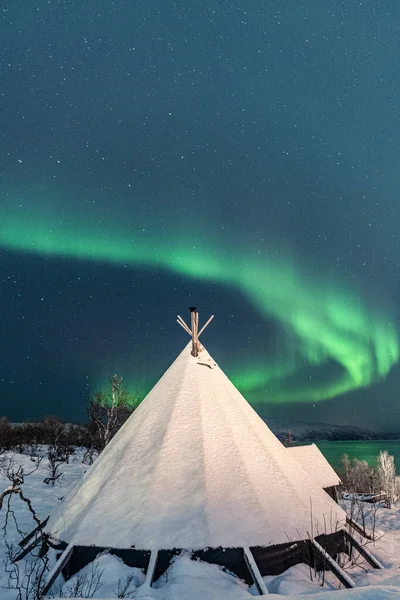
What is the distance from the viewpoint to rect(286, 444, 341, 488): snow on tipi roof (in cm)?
1548

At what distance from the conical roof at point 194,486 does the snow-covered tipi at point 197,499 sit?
0.02 m

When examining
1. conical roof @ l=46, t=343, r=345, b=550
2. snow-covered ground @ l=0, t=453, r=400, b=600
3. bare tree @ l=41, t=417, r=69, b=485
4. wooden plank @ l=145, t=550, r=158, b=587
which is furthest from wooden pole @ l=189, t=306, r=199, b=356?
bare tree @ l=41, t=417, r=69, b=485

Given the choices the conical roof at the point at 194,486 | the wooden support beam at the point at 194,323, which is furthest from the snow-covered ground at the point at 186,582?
the wooden support beam at the point at 194,323

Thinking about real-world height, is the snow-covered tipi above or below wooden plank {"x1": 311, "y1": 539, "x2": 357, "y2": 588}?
above

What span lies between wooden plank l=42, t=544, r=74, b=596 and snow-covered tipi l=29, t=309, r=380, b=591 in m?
0.02

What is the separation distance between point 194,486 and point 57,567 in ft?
8.03

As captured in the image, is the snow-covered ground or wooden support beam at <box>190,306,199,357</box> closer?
the snow-covered ground

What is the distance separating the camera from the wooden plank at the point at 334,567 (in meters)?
6.15

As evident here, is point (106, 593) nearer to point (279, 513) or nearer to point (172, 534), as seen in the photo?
point (172, 534)

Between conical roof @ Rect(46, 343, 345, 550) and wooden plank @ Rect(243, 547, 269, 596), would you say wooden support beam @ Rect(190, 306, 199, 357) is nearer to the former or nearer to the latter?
conical roof @ Rect(46, 343, 345, 550)

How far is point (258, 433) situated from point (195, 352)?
261 cm

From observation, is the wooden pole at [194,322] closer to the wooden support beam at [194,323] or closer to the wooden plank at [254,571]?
the wooden support beam at [194,323]

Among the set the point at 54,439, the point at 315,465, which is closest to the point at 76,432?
the point at 54,439

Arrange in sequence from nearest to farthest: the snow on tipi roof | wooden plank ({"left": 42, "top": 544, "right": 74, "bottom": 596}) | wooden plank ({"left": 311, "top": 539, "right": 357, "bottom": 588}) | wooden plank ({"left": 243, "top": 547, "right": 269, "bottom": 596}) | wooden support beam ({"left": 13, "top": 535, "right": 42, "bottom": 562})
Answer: wooden plank ({"left": 243, "top": 547, "right": 269, "bottom": 596}) < wooden plank ({"left": 42, "top": 544, "right": 74, "bottom": 596}) < wooden plank ({"left": 311, "top": 539, "right": 357, "bottom": 588}) < wooden support beam ({"left": 13, "top": 535, "right": 42, "bottom": 562}) < the snow on tipi roof
